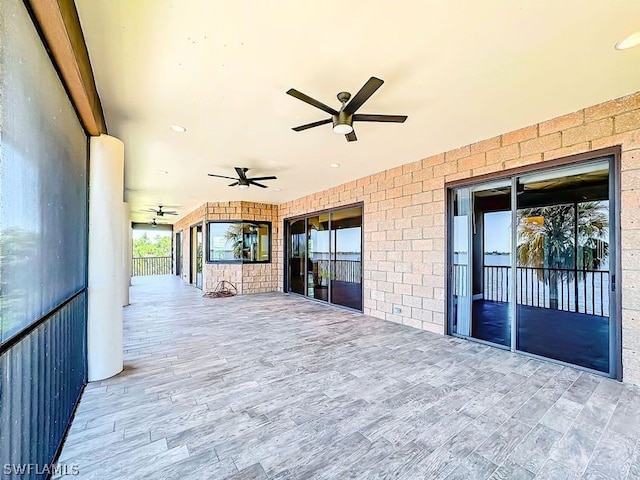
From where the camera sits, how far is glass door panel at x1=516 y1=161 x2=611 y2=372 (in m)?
4.43

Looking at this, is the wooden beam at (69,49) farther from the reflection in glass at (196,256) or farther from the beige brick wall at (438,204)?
the reflection in glass at (196,256)

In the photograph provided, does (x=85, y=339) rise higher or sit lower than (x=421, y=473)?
higher

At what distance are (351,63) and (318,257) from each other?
5.92 metres

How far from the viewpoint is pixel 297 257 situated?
8.90 metres

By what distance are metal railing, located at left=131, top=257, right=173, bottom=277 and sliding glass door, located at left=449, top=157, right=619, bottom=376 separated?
14.7m

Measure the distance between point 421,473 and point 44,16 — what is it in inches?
127

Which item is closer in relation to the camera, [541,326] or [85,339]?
[85,339]

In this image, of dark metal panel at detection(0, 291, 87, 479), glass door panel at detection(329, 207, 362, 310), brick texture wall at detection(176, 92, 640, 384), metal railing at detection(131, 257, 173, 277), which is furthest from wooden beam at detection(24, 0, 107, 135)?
metal railing at detection(131, 257, 173, 277)

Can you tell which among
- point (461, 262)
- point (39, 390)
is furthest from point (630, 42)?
point (39, 390)

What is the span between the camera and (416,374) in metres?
3.04

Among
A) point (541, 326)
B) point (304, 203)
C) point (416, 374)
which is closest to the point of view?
point (416, 374)

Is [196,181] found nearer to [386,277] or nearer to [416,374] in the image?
[386,277]

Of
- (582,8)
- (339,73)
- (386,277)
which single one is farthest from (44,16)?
(386,277)

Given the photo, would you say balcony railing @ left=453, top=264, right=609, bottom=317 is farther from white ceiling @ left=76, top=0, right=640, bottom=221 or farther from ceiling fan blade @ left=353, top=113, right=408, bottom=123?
ceiling fan blade @ left=353, top=113, right=408, bottom=123
